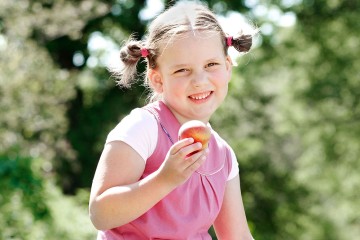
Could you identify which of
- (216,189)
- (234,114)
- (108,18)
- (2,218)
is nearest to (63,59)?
(108,18)

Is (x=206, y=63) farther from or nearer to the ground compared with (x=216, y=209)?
farther from the ground

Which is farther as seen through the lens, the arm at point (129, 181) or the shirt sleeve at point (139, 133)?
the shirt sleeve at point (139, 133)

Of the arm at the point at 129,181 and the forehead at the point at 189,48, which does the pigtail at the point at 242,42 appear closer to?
the forehead at the point at 189,48

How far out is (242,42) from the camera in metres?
3.03

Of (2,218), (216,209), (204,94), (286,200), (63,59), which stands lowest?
(286,200)

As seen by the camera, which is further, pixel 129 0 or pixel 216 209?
pixel 129 0

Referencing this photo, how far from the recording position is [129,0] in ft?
67.7

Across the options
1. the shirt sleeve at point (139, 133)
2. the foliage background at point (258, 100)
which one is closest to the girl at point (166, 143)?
the shirt sleeve at point (139, 133)

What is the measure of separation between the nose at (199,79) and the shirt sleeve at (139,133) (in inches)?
8.0

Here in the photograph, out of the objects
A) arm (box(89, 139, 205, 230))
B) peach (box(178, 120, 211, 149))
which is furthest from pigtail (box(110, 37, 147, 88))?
peach (box(178, 120, 211, 149))

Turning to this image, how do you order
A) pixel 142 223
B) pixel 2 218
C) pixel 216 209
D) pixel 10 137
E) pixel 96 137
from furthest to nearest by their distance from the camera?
pixel 96 137 → pixel 10 137 → pixel 2 218 → pixel 216 209 → pixel 142 223

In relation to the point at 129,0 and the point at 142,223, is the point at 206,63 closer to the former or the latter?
the point at 142,223

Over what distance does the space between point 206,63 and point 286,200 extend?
21.3 meters

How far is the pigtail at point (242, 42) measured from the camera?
9.80 ft
